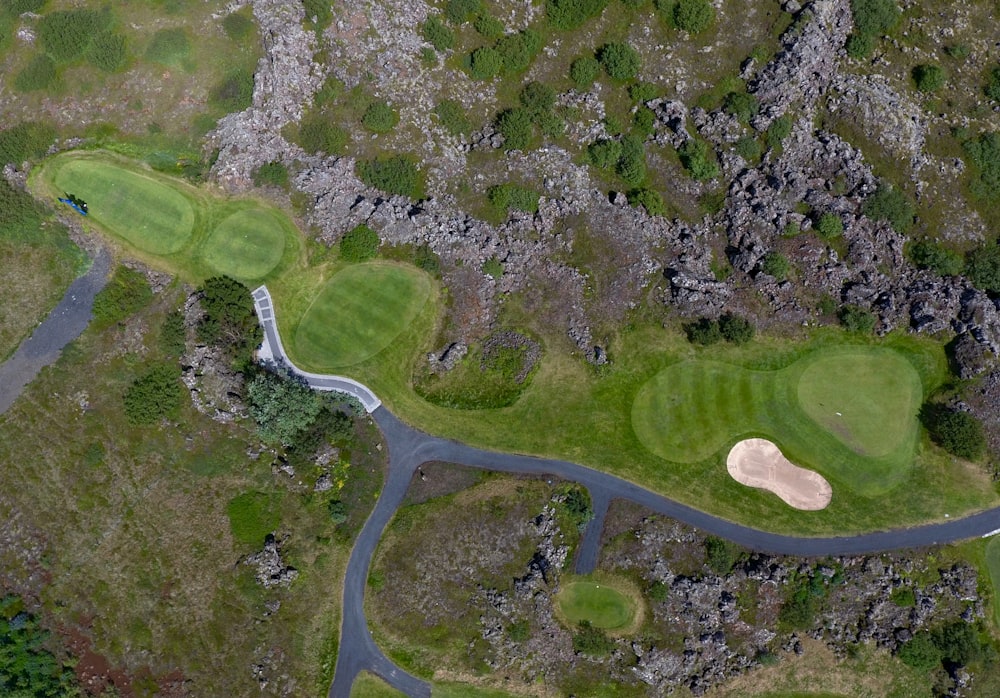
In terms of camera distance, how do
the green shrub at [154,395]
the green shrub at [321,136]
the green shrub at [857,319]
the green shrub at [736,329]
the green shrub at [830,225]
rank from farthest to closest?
the green shrub at [321,136]
the green shrub at [857,319]
the green shrub at [830,225]
the green shrub at [736,329]
the green shrub at [154,395]

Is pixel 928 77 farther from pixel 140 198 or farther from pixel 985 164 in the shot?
pixel 140 198

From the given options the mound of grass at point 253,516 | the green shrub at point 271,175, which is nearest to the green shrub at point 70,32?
the green shrub at point 271,175

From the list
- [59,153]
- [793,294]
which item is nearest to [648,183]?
[793,294]

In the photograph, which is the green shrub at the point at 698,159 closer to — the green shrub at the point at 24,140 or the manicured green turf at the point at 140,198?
the manicured green turf at the point at 140,198

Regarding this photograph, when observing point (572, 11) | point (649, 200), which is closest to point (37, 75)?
point (572, 11)

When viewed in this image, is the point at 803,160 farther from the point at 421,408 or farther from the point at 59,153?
the point at 59,153

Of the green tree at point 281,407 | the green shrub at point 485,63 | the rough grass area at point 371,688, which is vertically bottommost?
the rough grass area at point 371,688

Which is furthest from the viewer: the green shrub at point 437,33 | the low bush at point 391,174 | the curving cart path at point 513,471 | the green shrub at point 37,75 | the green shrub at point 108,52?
the green shrub at point 437,33
